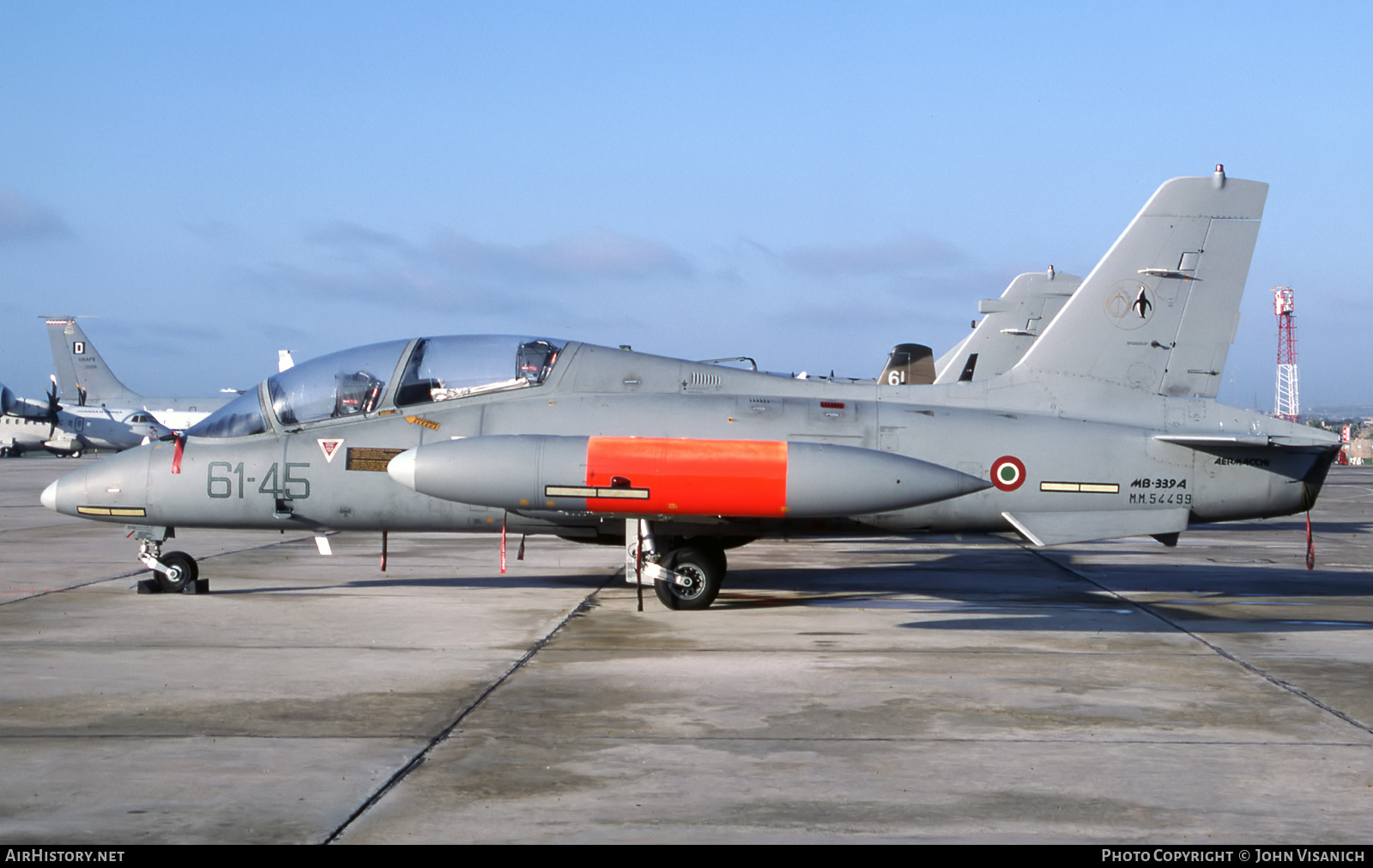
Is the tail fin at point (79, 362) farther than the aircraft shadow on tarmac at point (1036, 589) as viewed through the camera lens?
Yes

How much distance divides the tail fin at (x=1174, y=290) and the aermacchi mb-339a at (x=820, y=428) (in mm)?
20

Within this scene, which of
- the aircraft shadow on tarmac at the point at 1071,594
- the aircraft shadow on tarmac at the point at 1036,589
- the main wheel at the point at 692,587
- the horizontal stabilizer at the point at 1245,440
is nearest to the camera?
the horizontal stabilizer at the point at 1245,440

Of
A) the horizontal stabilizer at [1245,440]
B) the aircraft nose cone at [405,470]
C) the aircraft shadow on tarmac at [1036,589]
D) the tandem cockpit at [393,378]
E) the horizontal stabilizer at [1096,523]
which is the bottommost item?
the aircraft shadow on tarmac at [1036,589]

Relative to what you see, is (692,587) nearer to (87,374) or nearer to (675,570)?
(675,570)

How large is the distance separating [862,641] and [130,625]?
664cm

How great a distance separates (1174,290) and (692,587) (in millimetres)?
5939

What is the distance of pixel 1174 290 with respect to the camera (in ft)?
42.6

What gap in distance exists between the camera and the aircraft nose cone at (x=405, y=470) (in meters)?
11.1

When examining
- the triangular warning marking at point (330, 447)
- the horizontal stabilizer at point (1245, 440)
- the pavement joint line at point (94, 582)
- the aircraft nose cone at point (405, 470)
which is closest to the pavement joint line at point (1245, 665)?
the horizontal stabilizer at point (1245, 440)

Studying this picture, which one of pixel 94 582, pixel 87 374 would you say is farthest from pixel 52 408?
pixel 94 582

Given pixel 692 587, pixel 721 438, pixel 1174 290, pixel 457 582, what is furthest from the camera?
pixel 457 582

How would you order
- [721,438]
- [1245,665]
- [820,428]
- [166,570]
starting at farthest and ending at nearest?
[166,570], [820,428], [721,438], [1245,665]

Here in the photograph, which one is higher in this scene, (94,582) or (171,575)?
(171,575)

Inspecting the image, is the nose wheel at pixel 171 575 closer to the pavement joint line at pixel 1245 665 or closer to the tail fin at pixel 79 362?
the pavement joint line at pixel 1245 665
